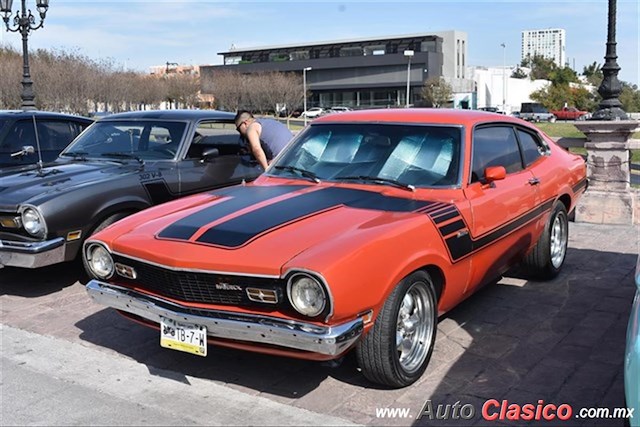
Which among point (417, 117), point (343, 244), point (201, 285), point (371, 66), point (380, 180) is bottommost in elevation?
point (201, 285)

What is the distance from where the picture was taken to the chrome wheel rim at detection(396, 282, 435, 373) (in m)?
3.98

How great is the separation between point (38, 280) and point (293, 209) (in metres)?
3.81

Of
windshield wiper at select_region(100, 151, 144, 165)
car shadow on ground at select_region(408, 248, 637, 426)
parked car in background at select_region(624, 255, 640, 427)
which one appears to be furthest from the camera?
windshield wiper at select_region(100, 151, 144, 165)

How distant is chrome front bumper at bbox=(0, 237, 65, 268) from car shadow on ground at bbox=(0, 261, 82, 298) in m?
0.59

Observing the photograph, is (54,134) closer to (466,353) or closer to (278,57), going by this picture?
(466,353)

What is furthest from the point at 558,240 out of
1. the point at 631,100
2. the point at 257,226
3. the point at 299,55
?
the point at 299,55

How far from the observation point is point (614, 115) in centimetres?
937

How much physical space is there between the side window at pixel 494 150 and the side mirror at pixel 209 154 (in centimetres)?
314

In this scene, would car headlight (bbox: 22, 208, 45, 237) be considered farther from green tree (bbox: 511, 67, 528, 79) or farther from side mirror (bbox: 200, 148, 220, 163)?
green tree (bbox: 511, 67, 528, 79)

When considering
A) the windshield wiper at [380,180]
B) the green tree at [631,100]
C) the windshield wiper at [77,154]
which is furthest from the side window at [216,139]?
the green tree at [631,100]

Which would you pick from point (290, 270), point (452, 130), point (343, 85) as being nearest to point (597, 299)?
point (452, 130)

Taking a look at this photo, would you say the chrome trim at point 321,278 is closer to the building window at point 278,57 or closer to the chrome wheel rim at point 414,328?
the chrome wheel rim at point 414,328

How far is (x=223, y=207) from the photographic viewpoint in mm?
4453

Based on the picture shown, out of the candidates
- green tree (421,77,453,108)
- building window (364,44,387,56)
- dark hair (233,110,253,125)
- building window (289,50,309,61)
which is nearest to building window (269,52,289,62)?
building window (289,50,309,61)
